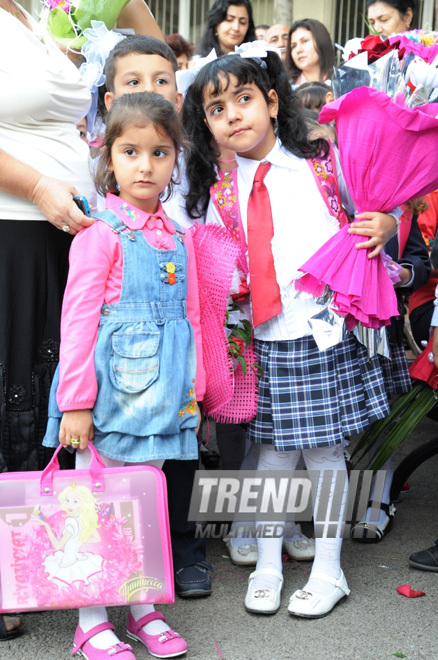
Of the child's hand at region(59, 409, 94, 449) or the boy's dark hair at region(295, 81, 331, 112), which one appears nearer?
the child's hand at region(59, 409, 94, 449)

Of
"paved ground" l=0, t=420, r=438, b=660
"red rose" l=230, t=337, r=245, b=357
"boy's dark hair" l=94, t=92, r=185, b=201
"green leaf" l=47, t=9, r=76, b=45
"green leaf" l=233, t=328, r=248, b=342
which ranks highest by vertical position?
"green leaf" l=47, t=9, r=76, b=45

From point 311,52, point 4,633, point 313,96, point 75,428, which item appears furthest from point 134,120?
point 311,52

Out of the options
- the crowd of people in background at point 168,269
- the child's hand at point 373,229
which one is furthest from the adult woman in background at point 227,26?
the child's hand at point 373,229

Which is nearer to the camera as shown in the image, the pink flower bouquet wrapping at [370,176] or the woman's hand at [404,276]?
the pink flower bouquet wrapping at [370,176]

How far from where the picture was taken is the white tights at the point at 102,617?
225 cm

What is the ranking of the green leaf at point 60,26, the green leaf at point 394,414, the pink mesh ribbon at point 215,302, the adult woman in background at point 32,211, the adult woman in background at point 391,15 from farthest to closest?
the adult woman in background at point 391,15 → the green leaf at point 394,414 → the green leaf at point 60,26 → the pink mesh ribbon at point 215,302 → the adult woman in background at point 32,211

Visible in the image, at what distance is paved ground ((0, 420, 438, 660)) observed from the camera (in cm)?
232

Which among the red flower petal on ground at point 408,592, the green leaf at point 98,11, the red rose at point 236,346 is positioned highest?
the green leaf at point 98,11

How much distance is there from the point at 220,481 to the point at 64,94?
64.9 inches

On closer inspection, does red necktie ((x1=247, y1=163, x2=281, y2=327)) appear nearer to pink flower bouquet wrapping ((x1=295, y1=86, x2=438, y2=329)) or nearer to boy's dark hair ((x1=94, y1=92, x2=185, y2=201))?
pink flower bouquet wrapping ((x1=295, y1=86, x2=438, y2=329))

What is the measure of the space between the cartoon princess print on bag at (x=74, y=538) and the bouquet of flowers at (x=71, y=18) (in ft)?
4.85

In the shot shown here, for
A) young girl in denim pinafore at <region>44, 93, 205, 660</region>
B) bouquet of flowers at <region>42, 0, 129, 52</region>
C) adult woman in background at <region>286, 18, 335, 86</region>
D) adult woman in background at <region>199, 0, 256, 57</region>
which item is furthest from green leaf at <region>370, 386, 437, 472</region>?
adult woman in background at <region>199, 0, 256, 57</region>

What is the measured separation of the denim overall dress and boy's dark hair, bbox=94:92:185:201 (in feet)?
0.55

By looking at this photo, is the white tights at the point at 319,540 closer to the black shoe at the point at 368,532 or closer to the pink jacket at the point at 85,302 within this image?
the black shoe at the point at 368,532
